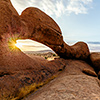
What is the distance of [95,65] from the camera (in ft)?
41.8

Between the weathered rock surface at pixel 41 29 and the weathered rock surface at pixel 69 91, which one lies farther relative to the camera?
the weathered rock surface at pixel 41 29

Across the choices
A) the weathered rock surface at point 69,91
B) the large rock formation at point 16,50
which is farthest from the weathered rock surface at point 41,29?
the weathered rock surface at point 69,91

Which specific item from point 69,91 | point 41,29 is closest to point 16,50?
point 41,29

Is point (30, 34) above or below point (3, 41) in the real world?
above

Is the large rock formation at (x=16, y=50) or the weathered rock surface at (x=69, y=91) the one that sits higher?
the large rock formation at (x=16, y=50)

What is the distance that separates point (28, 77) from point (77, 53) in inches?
369

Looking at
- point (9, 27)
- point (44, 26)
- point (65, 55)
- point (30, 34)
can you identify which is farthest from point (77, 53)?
point (9, 27)

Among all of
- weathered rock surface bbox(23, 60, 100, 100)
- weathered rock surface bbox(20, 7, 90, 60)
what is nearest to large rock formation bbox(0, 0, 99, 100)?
weathered rock surface bbox(20, 7, 90, 60)

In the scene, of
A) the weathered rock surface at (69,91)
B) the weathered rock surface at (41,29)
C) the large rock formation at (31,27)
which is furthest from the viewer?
the weathered rock surface at (41,29)

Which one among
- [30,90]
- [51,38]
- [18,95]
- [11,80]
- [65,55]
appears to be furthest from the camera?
[65,55]

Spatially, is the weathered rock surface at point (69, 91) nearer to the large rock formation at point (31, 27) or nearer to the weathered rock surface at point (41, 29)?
the large rock formation at point (31, 27)

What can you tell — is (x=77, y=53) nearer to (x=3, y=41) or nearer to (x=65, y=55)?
(x=65, y=55)

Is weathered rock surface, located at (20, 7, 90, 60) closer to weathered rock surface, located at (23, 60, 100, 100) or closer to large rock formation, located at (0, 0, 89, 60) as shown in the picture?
large rock formation, located at (0, 0, 89, 60)

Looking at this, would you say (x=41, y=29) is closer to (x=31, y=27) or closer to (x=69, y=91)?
(x=31, y=27)
